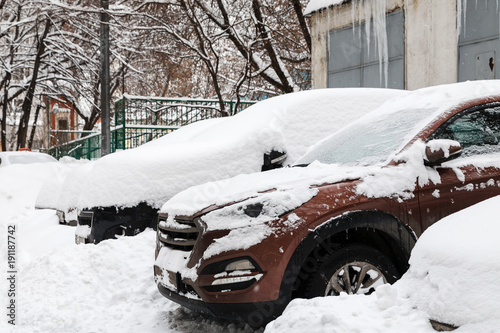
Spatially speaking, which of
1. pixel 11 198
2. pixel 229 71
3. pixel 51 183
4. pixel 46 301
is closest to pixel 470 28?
pixel 51 183

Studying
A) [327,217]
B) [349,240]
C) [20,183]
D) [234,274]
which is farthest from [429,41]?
[20,183]

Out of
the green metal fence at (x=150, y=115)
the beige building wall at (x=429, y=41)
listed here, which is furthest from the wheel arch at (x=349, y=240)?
the green metal fence at (x=150, y=115)

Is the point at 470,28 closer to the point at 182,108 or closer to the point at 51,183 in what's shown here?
the point at 182,108

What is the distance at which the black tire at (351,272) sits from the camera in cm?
341

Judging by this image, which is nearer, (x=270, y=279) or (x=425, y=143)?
(x=270, y=279)

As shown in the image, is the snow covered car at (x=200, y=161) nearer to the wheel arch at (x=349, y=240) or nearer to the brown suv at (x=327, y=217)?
the brown suv at (x=327, y=217)

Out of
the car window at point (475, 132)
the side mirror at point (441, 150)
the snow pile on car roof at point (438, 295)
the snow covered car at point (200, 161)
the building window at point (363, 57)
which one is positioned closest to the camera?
the snow pile on car roof at point (438, 295)

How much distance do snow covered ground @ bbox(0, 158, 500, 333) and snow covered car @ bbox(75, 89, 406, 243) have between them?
307mm

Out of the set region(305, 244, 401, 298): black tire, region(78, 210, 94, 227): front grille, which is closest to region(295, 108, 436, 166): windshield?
region(305, 244, 401, 298): black tire

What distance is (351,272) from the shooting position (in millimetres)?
3508

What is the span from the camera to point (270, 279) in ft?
11.0

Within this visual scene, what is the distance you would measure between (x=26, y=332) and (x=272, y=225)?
226 centimetres

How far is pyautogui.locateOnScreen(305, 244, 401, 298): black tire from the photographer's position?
341cm

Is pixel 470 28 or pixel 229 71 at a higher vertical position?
pixel 229 71
